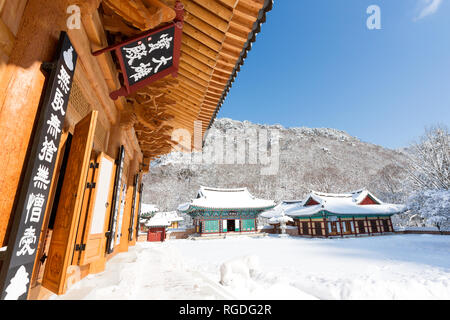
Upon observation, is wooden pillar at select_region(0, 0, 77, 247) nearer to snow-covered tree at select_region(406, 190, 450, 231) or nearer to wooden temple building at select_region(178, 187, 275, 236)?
wooden temple building at select_region(178, 187, 275, 236)

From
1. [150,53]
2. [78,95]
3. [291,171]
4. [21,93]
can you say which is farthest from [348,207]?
[291,171]

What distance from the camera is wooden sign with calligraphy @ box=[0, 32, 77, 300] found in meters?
1.50

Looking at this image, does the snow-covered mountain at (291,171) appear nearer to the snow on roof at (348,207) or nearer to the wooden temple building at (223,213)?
the snow on roof at (348,207)

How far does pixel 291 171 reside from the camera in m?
58.7

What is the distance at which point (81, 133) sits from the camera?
8.17 ft

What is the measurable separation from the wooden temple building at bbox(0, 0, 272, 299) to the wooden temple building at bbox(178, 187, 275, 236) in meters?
19.0

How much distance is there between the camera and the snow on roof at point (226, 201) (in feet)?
75.2

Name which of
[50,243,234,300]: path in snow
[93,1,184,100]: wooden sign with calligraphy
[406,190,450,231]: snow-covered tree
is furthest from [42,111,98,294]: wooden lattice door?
[406,190,450,231]: snow-covered tree

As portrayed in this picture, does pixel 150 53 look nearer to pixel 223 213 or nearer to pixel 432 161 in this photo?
pixel 223 213

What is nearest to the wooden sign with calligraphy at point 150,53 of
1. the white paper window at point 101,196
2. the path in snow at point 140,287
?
the white paper window at point 101,196

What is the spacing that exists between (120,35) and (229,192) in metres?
25.6

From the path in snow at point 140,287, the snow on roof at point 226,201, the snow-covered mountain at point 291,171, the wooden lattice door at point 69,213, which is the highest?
the snow-covered mountain at point 291,171

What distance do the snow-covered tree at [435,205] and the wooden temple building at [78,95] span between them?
19.4 metres

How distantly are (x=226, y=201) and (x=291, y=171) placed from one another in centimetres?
3853
